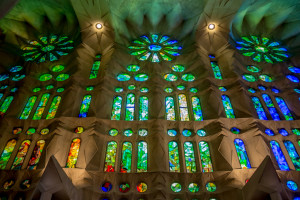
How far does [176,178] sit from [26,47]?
45.7 ft

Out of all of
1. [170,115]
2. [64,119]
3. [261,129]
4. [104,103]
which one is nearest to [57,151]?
[64,119]

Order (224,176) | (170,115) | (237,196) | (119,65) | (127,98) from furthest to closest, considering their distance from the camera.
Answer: (119,65), (127,98), (170,115), (224,176), (237,196)

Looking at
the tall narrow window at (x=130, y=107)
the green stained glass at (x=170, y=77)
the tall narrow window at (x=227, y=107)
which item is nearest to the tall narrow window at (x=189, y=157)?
the tall narrow window at (x=227, y=107)

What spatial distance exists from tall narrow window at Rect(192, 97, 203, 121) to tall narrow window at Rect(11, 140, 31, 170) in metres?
7.85

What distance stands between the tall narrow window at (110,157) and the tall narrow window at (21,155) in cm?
354

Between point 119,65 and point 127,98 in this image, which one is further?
point 119,65

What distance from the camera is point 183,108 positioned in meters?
13.1

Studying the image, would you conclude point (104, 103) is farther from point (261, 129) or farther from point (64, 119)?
point (261, 129)

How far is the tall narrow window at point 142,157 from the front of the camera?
1055 centimetres

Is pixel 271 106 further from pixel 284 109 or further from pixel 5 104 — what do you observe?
pixel 5 104

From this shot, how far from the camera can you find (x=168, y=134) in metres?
11.7

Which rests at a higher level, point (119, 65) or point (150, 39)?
point (150, 39)

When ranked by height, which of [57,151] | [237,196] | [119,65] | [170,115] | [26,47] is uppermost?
A: [26,47]

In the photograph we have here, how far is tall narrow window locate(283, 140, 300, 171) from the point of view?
10.8m
